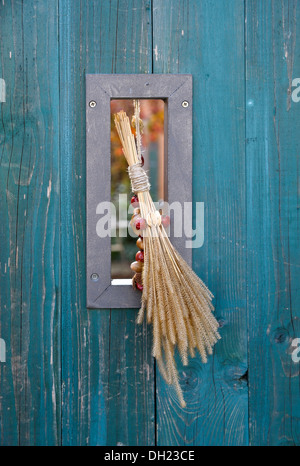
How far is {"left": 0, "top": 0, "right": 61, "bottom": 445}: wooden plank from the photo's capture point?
1.13 meters

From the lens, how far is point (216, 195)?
116cm

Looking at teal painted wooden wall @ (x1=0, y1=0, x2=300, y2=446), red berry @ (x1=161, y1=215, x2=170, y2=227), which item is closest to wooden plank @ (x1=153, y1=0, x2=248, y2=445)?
teal painted wooden wall @ (x1=0, y1=0, x2=300, y2=446)

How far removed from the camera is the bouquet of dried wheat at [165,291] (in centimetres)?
102

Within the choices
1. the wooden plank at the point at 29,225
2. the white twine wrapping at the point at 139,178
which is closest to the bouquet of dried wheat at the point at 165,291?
the white twine wrapping at the point at 139,178

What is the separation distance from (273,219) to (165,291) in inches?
14.6

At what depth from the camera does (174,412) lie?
1.17 m

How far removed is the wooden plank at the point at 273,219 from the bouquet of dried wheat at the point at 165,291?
0.19 meters

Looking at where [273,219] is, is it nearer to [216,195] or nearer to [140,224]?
[216,195]

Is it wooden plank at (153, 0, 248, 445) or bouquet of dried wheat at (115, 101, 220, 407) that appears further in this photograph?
wooden plank at (153, 0, 248, 445)

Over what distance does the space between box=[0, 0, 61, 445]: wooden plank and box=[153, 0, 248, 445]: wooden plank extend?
30 cm

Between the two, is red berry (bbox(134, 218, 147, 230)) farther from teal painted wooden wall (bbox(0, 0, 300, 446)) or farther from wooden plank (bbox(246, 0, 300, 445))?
wooden plank (bbox(246, 0, 300, 445))

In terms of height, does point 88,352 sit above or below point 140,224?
below

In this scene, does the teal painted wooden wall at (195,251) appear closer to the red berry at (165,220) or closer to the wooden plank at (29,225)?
the wooden plank at (29,225)

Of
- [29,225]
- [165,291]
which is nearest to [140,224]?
[165,291]
